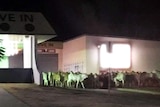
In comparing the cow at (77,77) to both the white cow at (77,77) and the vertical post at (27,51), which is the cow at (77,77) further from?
the vertical post at (27,51)

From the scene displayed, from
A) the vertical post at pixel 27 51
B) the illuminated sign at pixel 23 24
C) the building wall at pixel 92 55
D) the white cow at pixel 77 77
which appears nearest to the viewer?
the white cow at pixel 77 77

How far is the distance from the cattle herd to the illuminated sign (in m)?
3.30

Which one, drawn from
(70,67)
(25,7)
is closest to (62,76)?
(70,67)

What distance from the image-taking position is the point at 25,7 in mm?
60375

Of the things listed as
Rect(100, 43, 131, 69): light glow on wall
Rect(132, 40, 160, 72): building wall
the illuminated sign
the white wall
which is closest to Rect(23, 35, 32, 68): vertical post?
the illuminated sign

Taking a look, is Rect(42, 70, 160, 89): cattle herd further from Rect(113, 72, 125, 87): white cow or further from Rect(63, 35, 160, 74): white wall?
Rect(63, 35, 160, 74): white wall

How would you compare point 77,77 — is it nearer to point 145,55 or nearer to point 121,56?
point 121,56

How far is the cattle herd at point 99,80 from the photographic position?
28.0m

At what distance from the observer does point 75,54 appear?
41.6 metres

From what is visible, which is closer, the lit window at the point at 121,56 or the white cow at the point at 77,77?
the white cow at the point at 77,77

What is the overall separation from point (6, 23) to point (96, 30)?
19702 millimetres

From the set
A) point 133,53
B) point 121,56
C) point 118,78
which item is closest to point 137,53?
point 133,53

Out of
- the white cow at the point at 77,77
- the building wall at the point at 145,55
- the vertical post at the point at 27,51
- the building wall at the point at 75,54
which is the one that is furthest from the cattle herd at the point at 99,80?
the building wall at the point at 75,54

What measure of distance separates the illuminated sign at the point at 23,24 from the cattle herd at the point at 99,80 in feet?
10.8
